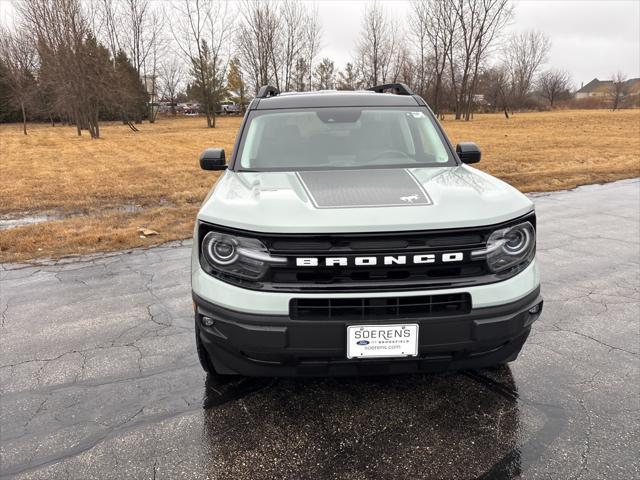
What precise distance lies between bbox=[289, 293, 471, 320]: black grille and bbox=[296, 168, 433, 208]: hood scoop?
1.54ft

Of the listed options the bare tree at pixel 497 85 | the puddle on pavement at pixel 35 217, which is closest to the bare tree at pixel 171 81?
the bare tree at pixel 497 85

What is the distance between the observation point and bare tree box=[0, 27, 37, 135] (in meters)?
28.8

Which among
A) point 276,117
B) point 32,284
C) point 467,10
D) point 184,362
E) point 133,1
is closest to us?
point 184,362

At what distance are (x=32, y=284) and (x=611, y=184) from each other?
11307mm

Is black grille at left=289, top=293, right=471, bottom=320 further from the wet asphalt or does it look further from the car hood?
the wet asphalt

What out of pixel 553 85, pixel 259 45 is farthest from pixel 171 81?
pixel 553 85

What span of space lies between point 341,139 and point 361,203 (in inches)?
55.5

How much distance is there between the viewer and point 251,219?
2.21 metres

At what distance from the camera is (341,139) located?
361cm

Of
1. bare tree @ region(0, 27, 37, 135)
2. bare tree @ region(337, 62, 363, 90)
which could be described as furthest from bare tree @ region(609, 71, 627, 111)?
bare tree @ region(0, 27, 37, 135)

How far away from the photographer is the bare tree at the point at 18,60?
28.8 metres

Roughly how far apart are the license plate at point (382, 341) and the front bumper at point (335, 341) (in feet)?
0.10

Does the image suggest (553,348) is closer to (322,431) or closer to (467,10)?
(322,431)

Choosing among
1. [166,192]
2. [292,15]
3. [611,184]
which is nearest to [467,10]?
[292,15]
